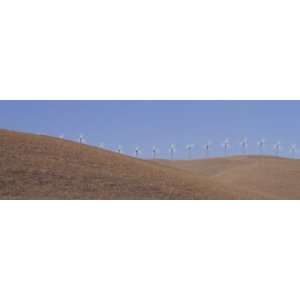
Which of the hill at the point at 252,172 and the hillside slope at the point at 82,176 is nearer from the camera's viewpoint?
the hillside slope at the point at 82,176

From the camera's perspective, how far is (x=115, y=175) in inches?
577

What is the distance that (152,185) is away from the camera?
1462cm

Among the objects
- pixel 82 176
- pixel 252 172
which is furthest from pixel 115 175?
pixel 252 172

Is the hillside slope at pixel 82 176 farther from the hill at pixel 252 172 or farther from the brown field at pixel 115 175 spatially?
the hill at pixel 252 172

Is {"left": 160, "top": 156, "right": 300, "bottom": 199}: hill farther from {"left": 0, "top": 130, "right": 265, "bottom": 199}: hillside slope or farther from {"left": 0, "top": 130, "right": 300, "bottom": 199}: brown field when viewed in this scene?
{"left": 0, "top": 130, "right": 265, "bottom": 199}: hillside slope

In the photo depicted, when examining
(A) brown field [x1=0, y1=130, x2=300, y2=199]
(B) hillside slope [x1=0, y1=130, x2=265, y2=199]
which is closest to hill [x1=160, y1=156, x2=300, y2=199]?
(A) brown field [x1=0, y1=130, x2=300, y2=199]

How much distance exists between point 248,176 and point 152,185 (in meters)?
2.26

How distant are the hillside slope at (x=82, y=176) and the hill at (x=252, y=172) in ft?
0.91

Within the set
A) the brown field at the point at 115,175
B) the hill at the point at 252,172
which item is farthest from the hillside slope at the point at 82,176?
the hill at the point at 252,172

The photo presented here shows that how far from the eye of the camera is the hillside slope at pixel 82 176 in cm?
1410

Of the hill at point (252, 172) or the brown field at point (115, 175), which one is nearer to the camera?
the brown field at point (115, 175)

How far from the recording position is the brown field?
46.4ft
